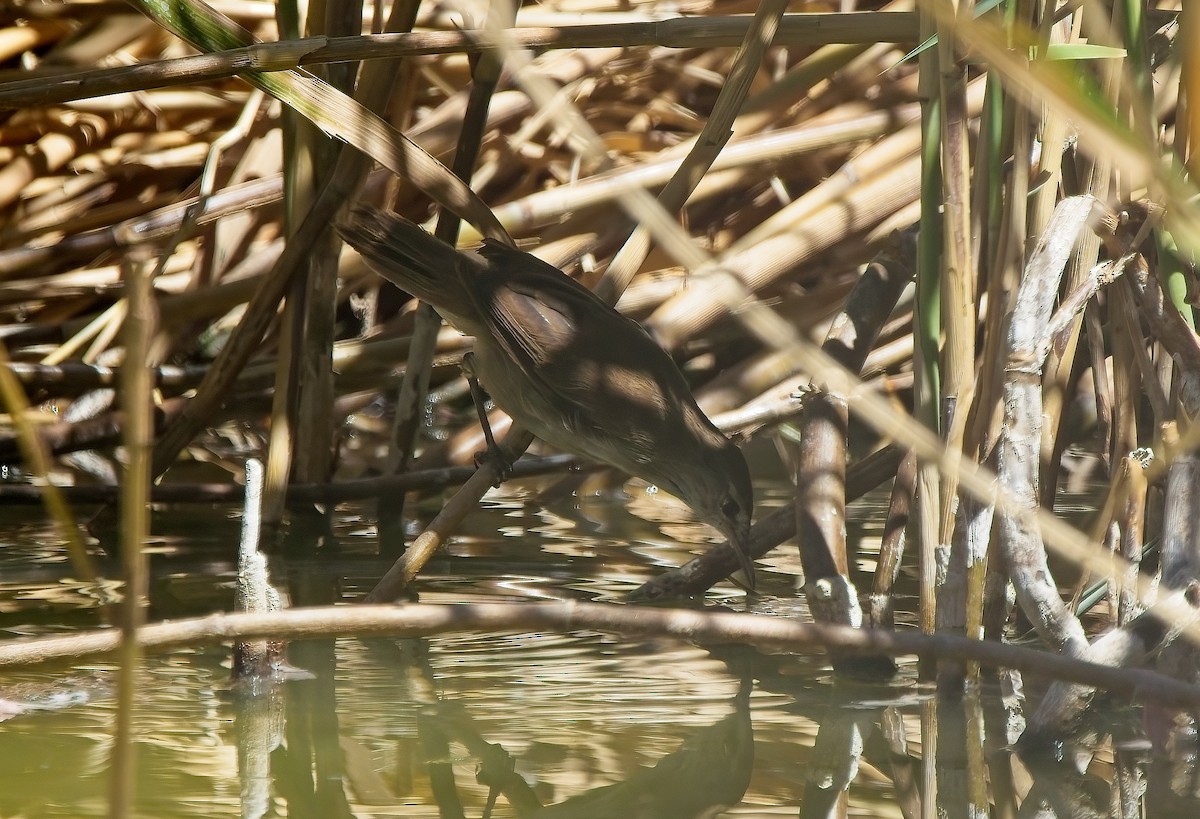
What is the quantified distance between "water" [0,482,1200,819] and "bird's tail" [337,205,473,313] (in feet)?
2.93

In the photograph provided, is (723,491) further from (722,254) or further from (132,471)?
(132,471)

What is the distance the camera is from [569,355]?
3.17m

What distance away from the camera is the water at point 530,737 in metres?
1.64

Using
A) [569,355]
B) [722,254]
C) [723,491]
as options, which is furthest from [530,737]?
[722,254]

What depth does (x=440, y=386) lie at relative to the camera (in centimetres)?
461

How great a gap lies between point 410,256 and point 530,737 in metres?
1.59

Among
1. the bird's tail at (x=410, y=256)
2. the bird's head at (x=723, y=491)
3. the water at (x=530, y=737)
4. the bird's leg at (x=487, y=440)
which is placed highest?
the bird's tail at (x=410, y=256)

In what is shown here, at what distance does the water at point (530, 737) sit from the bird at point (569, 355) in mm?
604

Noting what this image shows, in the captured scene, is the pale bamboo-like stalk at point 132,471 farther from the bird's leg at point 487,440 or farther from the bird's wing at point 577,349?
the bird's wing at point 577,349

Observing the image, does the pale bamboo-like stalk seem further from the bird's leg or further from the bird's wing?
the bird's wing

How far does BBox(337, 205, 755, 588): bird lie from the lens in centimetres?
313

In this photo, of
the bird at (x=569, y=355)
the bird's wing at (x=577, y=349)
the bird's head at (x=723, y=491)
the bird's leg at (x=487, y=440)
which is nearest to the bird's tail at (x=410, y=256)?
the bird at (x=569, y=355)

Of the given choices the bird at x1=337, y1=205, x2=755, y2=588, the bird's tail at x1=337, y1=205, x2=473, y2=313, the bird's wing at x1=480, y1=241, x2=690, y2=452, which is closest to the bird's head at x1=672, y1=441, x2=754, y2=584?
the bird at x1=337, y1=205, x2=755, y2=588

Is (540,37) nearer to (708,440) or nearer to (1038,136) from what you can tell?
(1038,136)
